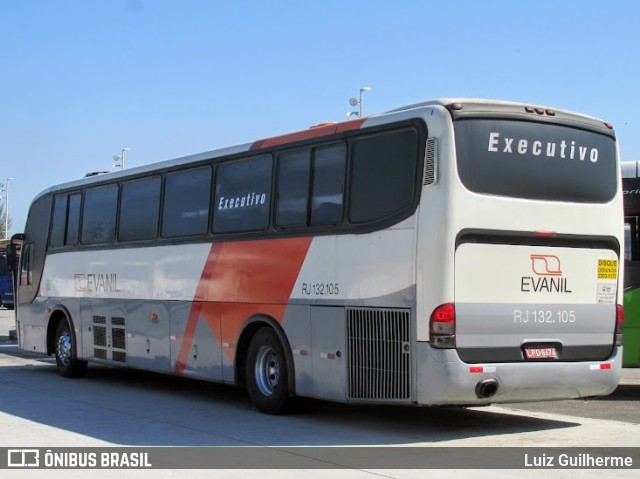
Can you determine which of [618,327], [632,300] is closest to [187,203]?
[618,327]

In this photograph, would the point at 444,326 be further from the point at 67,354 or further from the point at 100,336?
the point at 67,354

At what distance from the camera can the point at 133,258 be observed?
595 inches

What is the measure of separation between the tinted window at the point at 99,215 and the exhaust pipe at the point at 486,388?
8.02m

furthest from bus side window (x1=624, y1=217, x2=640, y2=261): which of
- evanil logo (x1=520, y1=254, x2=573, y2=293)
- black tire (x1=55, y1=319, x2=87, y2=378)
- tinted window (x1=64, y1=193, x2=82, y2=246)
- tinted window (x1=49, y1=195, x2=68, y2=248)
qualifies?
tinted window (x1=49, y1=195, x2=68, y2=248)

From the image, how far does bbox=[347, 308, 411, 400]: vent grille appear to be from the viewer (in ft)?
32.4

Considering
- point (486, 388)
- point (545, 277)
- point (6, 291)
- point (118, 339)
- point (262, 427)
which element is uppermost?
point (6, 291)

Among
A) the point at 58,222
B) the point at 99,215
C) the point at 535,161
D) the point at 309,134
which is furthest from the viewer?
the point at 58,222

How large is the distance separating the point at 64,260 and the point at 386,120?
8858mm

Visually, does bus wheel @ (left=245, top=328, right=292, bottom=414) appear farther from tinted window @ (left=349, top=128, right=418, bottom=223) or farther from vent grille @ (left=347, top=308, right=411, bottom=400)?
tinted window @ (left=349, top=128, right=418, bottom=223)

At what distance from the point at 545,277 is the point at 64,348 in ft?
32.8

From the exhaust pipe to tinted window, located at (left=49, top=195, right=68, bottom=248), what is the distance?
10.1 m

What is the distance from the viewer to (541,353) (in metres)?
10.1
